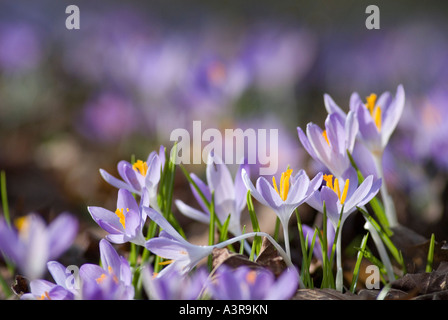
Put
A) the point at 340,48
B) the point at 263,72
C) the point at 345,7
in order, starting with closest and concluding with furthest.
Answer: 1. the point at 263,72
2. the point at 340,48
3. the point at 345,7

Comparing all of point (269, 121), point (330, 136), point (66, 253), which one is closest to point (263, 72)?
point (269, 121)

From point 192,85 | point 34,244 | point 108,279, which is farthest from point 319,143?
point 192,85

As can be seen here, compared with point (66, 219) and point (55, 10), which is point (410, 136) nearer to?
point (66, 219)

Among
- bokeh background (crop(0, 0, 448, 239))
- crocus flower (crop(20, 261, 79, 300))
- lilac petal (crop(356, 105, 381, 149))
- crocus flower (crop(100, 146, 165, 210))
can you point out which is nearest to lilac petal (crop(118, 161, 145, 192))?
crocus flower (crop(100, 146, 165, 210))

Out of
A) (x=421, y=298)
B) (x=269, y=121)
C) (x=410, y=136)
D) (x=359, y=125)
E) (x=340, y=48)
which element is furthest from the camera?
(x=340, y=48)

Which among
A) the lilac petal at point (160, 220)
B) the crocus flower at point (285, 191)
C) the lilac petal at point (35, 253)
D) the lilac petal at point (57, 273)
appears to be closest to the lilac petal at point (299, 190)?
the crocus flower at point (285, 191)
